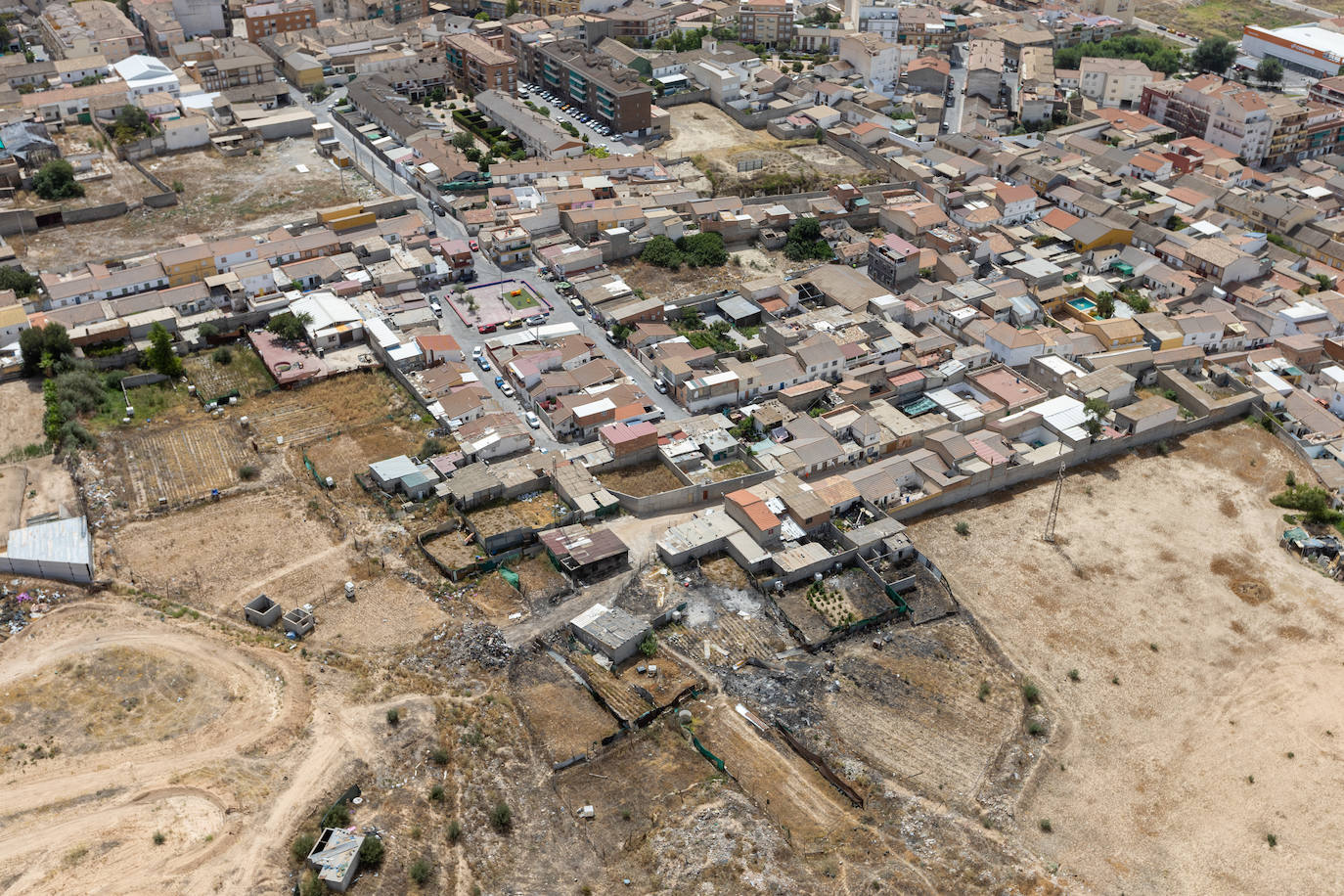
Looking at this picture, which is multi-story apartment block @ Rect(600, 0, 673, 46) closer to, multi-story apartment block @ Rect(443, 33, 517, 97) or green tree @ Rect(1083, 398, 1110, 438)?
multi-story apartment block @ Rect(443, 33, 517, 97)

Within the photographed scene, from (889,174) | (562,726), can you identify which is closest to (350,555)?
(562,726)

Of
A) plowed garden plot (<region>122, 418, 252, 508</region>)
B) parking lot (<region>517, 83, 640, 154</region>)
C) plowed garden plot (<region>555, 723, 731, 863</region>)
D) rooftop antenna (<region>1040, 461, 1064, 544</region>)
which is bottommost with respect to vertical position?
plowed garden plot (<region>555, 723, 731, 863</region>)

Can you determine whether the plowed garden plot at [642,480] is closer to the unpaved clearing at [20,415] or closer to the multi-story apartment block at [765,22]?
the unpaved clearing at [20,415]

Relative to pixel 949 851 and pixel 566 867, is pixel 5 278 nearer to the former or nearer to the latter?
pixel 566 867

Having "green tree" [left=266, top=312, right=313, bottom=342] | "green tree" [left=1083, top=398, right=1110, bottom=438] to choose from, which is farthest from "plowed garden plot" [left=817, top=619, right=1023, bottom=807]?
"green tree" [left=266, top=312, right=313, bottom=342]

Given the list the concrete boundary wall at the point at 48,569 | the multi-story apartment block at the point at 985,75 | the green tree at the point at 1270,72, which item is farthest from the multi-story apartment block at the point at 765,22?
the concrete boundary wall at the point at 48,569
